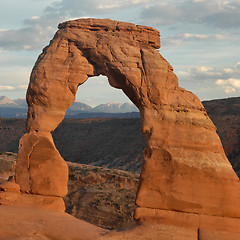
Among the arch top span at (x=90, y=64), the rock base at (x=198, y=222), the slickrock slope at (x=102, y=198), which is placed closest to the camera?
the rock base at (x=198, y=222)

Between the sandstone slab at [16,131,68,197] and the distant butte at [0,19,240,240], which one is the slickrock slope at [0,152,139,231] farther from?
the distant butte at [0,19,240,240]

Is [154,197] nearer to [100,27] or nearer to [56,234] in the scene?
[56,234]

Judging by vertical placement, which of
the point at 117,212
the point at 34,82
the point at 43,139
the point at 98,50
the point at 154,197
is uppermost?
the point at 98,50

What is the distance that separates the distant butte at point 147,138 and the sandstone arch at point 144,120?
0.10 feet

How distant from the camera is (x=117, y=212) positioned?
902 inches

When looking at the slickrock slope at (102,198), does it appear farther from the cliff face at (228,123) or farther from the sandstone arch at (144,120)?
the cliff face at (228,123)

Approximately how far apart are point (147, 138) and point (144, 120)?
58cm

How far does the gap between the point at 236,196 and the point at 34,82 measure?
7.54 meters

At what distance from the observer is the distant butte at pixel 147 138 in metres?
11.9

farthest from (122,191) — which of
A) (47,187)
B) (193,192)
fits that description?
(193,192)

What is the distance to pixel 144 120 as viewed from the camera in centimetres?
1261

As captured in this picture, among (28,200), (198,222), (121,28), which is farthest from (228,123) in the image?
(28,200)

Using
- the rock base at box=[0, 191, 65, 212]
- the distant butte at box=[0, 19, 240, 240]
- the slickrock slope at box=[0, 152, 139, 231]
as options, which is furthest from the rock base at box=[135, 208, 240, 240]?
the slickrock slope at box=[0, 152, 139, 231]

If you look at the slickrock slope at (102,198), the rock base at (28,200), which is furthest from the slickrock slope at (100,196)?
the rock base at (28,200)
